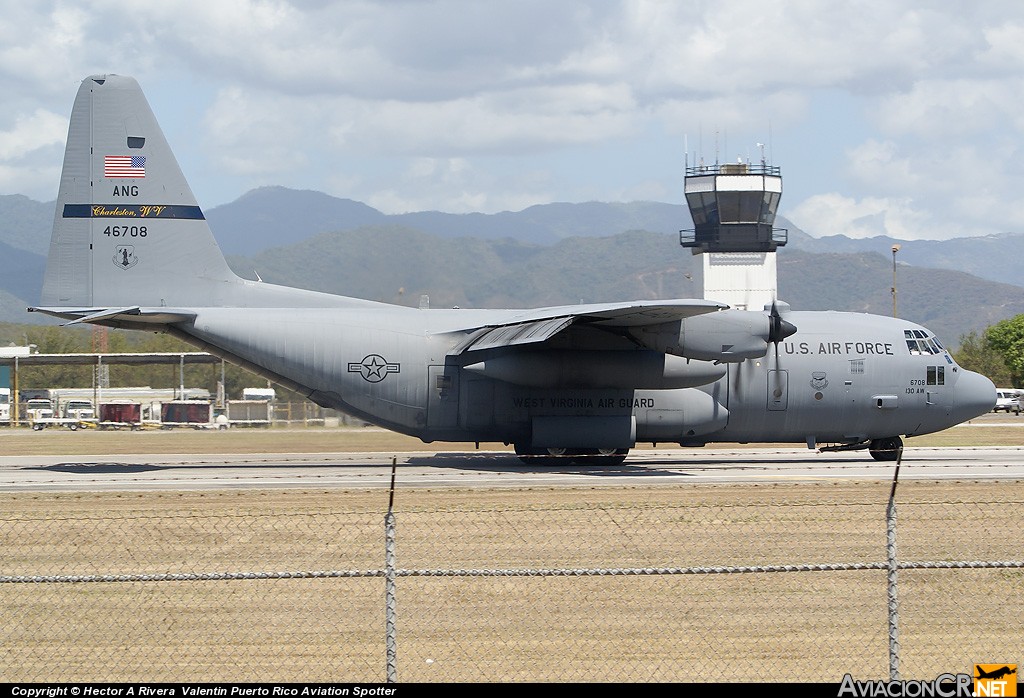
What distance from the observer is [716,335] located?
25.7m

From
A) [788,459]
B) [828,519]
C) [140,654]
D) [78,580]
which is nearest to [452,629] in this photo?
[140,654]

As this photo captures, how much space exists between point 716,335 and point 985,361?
66112 millimetres

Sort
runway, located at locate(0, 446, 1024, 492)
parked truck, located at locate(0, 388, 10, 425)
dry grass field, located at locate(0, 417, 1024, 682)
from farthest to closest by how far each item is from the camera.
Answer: parked truck, located at locate(0, 388, 10, 425) < runway, located at locate(0, 446, 1024, 492) < dry grass field, located at locate(0, 417, 1024, 682)

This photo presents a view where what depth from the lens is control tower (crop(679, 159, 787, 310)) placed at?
8338 centimetres

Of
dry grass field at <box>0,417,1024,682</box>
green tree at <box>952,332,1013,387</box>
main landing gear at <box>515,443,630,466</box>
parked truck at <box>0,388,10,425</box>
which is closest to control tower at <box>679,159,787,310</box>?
green tree at <box>952,332,1013,387</box>

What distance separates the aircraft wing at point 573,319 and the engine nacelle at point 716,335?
41cm

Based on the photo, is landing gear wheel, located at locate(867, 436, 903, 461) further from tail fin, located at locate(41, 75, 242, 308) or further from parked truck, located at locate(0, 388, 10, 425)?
parked truck, located at locate(0, 388, 10, 425)

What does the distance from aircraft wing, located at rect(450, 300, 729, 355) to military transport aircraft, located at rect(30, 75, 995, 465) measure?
4.2 inches

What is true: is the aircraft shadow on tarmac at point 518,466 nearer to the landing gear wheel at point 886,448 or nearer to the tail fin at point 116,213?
the landing gear wheel at point 886,448

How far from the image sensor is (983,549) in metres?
15.5

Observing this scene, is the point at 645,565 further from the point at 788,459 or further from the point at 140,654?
the point at 788,459

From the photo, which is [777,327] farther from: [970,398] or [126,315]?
[126,315]

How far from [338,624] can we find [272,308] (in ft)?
58.2

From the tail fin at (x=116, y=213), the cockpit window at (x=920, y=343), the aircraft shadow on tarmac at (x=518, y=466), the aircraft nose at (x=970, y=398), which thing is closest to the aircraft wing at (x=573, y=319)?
the aircraft shadow on tarmac at (x=518, y=466)
